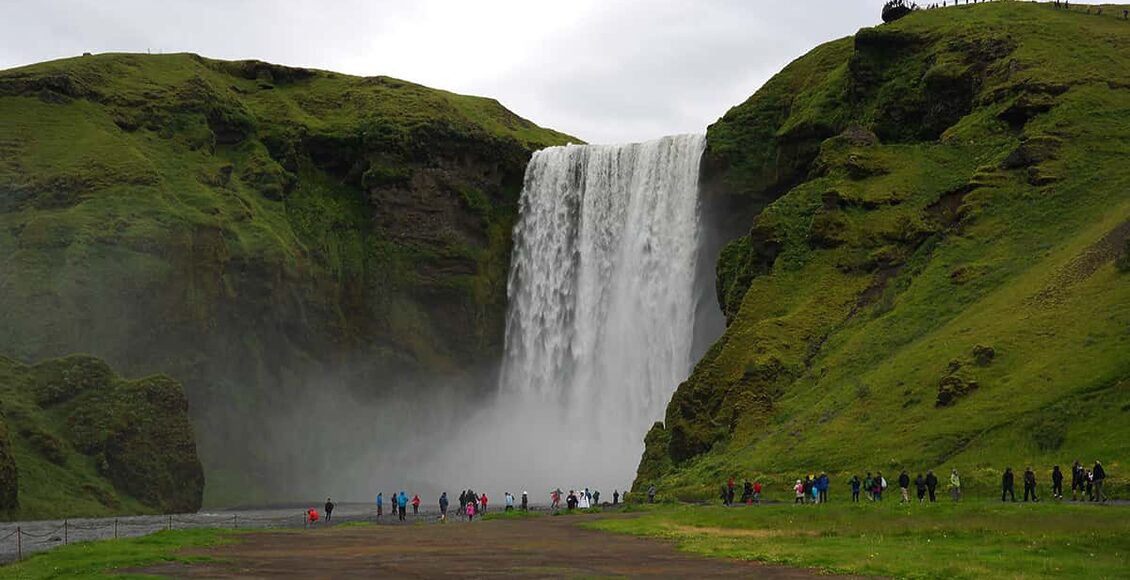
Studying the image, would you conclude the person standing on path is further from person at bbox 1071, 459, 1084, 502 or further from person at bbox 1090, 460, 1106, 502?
person at bbox 1090, 460, 1106, 502

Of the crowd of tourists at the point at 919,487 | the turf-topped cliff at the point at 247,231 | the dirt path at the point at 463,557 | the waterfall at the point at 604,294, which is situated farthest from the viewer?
the waterfall at the point at 604,294

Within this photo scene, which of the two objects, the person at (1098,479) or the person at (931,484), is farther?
the person at (931,484)

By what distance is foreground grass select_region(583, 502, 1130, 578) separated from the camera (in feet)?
113

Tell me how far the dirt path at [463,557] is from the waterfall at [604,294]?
5571cm

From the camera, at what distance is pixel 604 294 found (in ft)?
404

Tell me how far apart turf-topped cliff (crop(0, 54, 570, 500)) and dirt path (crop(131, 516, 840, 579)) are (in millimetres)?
60806

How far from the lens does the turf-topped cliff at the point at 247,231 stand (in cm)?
11262

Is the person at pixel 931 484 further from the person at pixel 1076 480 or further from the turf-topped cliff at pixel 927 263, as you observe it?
the person at pixel 1076 480

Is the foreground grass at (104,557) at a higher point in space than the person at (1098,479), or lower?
lower

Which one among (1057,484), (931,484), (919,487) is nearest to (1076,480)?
(1057,484)

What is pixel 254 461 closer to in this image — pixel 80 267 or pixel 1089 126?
pixel 80 267

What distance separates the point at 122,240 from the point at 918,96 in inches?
2752

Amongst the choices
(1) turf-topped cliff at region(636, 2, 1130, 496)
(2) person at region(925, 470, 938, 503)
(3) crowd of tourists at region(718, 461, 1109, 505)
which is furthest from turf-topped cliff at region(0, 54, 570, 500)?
(2) person at region(925, 470, 938, 503)

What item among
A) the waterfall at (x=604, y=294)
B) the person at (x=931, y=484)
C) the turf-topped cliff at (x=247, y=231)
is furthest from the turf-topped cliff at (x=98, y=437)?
the person at (x=931, y=484)
